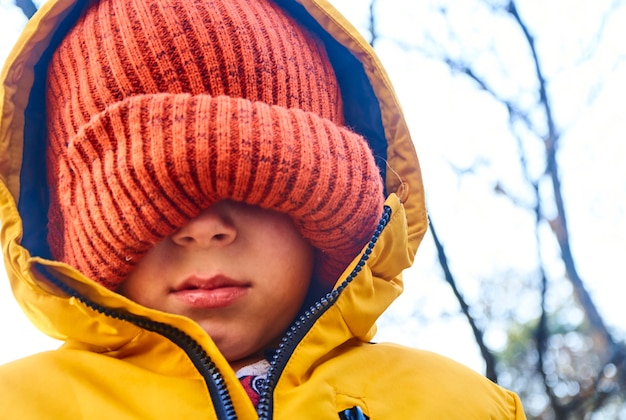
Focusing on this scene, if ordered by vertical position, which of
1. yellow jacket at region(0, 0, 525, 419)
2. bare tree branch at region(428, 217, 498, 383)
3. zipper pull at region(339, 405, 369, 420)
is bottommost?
bare tree branch at region(428, 217, 498, 383)

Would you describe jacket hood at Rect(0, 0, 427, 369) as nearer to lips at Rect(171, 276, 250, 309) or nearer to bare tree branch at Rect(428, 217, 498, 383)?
lips at Rect(171, 276, 250, 309)

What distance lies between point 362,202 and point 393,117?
0.82 feet

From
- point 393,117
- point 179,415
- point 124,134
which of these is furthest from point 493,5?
point 179,415

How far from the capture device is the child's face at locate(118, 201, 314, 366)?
82 cm

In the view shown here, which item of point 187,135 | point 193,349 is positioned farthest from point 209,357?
point 187,135

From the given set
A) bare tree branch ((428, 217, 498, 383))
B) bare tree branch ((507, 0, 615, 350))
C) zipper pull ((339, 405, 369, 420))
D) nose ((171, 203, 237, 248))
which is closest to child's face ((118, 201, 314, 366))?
nose ((171, 203, 237, 248))

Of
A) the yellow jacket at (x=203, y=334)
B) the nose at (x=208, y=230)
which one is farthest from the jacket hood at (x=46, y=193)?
the nose at (x=208, y=230)

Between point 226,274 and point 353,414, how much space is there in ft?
0.85

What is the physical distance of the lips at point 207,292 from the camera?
819 millimetres

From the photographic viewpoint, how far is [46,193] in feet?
3.30

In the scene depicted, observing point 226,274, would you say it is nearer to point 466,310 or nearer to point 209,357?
point 209,357

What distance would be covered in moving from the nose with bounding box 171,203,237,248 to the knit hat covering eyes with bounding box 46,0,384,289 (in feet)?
0.05

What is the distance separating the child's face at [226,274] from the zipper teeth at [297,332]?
2.2 inches

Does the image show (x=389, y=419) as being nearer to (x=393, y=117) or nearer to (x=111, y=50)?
(x=393, y=117)
